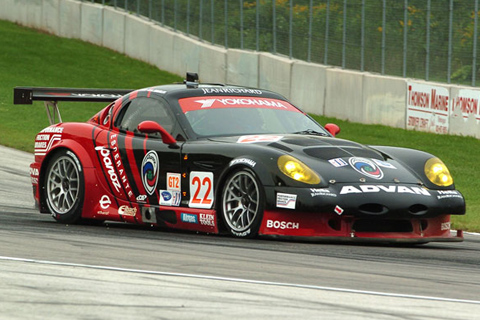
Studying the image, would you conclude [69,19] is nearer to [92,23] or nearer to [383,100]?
[92,23]

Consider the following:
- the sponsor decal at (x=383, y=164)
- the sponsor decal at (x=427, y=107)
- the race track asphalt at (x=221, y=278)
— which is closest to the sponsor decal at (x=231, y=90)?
the race track asphalt at (x=221, y=278)

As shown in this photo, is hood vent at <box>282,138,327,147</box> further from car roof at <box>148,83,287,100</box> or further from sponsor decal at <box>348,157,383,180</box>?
car roof at <box>148,83,287,100</box>

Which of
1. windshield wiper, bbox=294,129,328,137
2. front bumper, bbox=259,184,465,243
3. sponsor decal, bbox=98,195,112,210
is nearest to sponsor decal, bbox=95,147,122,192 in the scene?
sponsor decal, bbox=98,195,112,210

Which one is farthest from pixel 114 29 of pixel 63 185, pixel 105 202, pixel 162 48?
pixel 105 202

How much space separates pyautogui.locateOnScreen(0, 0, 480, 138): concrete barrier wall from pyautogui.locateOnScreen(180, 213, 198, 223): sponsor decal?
12938 mm

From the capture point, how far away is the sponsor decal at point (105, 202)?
1014 centimetres

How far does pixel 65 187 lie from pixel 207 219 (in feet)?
6.65

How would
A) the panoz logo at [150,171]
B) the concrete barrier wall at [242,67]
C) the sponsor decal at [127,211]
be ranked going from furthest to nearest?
the concrete barrier wall at [242,67] → the sponsor decal at [127,211] → the panoz logo at [150,171]

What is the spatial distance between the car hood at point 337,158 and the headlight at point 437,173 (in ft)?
0.47

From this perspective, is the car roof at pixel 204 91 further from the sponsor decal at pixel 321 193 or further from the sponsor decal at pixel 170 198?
the sponsor decal at pixel 321 193

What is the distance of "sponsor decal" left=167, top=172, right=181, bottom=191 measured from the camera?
9.43 m

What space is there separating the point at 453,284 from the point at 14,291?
8.61 feet

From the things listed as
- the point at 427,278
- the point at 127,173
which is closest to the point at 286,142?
the point at 127,173

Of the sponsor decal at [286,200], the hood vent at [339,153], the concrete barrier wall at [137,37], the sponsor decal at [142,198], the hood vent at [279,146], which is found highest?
the concrete barrier wall at [137,37]
